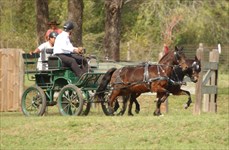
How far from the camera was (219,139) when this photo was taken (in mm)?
16625

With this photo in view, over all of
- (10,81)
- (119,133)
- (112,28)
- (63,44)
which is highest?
(112,28)

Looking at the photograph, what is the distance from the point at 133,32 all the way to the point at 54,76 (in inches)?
1257

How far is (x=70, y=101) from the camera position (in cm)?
1980

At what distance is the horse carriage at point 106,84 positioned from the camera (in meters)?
19.1

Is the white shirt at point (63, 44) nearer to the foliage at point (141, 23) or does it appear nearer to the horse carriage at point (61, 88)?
the horse carriage at point (61, 88)

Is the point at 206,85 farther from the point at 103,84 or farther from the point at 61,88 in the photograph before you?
the point at 61,88

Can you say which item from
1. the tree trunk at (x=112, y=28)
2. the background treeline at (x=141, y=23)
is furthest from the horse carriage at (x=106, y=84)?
the background treeline at (x=141, y=23)

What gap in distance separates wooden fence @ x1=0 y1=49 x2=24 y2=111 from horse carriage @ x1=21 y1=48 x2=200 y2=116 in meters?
4.43

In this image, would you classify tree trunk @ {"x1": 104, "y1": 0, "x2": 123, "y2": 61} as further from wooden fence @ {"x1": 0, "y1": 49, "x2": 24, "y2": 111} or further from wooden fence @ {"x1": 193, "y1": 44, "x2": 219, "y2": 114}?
wooden fence @ {"x1": 193, "y1": 44, "x2": 219, "y2": 114}

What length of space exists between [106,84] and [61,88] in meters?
1.17

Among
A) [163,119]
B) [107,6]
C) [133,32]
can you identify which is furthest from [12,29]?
[163,119]

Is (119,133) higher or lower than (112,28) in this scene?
lower

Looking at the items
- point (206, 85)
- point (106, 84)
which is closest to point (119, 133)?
point (106, 84)

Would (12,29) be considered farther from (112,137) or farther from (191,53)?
(112,137)
